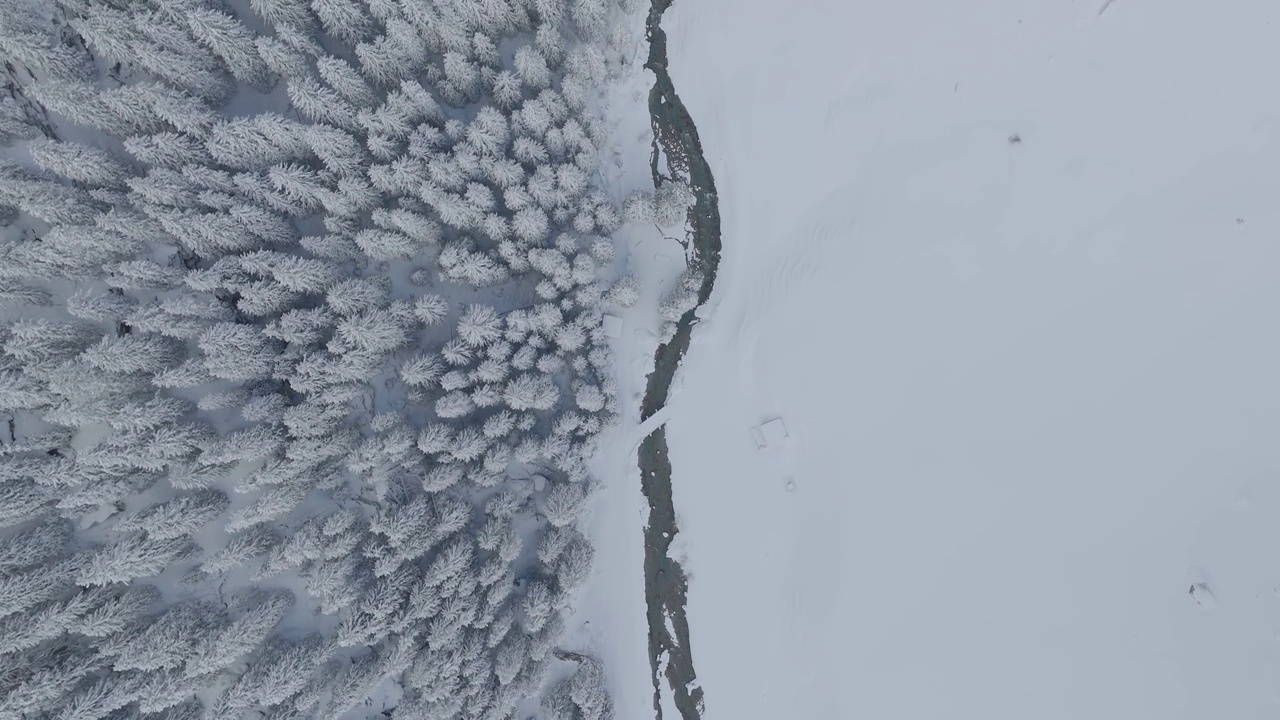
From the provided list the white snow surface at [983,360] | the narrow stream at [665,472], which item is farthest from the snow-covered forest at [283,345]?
the white snow surface at [983,360]

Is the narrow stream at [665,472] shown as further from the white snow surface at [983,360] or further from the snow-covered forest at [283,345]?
the snow-covered forest at [283,345]

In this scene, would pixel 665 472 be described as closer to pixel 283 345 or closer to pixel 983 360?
pixel 983 360

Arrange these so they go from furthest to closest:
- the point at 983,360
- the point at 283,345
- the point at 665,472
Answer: the point at 665,472, the point at 983,360, the point at 283,345

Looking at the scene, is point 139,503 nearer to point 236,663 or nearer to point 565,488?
point 236,663

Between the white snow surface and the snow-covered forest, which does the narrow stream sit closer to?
the white snow surface

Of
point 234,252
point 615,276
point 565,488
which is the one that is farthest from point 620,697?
point 234,252

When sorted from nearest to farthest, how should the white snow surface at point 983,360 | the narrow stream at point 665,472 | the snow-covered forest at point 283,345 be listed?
the snow-covered forest at point 283,345
the white snow surface at point 983,360
the narrow stream at point 665,472

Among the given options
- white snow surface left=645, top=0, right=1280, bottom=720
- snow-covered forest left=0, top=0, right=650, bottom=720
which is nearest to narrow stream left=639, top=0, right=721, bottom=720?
white snow surface left=645, top=0, right=1280, bottom=720

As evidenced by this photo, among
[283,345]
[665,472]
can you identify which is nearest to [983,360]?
[665,472]
